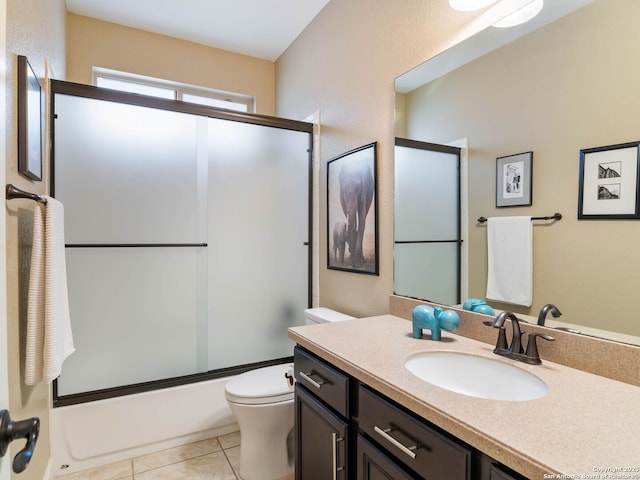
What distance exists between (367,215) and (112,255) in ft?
4.93

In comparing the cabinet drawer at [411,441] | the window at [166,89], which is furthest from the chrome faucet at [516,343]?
the window at [166,89]

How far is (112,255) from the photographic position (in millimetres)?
2088

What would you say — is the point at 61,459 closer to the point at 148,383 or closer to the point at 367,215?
the point at 148,383

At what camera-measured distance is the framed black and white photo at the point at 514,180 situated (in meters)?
1.25

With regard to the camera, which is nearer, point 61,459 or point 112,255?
point 61,459

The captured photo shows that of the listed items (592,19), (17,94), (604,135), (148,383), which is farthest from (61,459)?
(592,19)

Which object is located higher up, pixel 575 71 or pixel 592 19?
pixel 592 19

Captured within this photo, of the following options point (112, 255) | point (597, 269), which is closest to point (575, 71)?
point (597, 269)

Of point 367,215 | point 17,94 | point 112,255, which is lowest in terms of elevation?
point 112,255

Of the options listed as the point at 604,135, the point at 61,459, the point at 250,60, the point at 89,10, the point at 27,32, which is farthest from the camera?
the point at 250,60

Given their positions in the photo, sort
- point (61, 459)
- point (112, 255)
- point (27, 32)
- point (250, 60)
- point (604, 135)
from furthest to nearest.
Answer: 1. point (250, 60)
2. point (112, 255)
3. point (61, 459)
4. point (27, 32)
5. point (604, 135)

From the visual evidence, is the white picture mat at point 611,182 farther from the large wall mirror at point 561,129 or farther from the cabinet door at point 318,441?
the cabinet door at point 318,441

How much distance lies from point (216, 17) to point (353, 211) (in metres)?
1.75

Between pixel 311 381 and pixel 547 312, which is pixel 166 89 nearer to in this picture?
pixel 311 381
